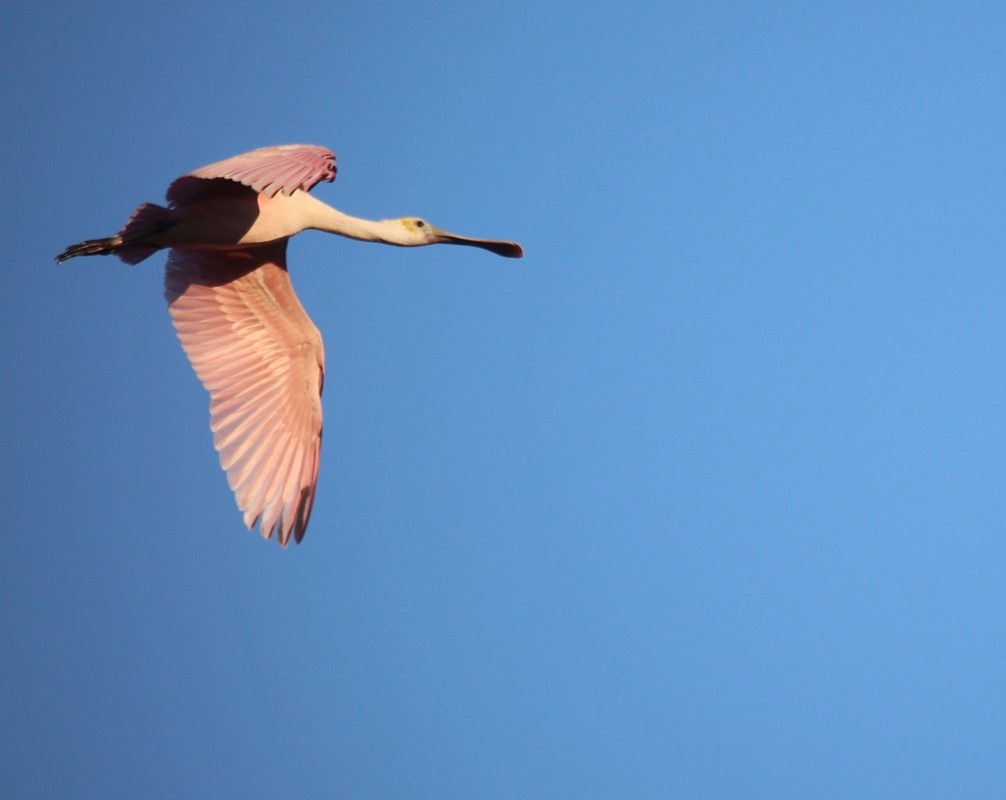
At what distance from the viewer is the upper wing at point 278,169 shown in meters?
7.79

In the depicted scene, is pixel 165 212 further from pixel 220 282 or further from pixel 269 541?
pixel 269 541

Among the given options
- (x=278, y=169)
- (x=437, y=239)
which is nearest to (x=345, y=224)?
(x=437, y=239)

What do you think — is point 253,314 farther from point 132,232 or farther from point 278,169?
point 278,169

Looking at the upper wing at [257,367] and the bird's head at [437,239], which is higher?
the bird's head at [437,239]

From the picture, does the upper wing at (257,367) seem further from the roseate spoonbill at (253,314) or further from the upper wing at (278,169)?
the upper wing at (278,169)

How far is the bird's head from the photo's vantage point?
10.3 meters

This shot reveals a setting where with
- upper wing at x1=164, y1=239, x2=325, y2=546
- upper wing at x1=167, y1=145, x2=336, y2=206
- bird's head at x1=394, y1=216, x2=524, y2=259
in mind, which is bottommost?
upper wing at x1=164, y1=239, x2=325, y2=546

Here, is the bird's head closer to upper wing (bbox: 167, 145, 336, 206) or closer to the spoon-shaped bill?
the spoon-shaped bill

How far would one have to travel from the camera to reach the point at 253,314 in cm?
1038

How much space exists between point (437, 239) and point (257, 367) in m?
1.31

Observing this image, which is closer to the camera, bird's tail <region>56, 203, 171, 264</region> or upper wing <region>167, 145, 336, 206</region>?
upper wing <region>167, 145, 336, 206</region>

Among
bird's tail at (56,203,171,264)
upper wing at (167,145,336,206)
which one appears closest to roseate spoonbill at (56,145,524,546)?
bird's tail at (56,203,171,264)

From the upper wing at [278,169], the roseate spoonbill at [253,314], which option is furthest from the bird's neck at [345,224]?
the upper wing at [278,169]

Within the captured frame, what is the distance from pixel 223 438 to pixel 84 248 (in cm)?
140
